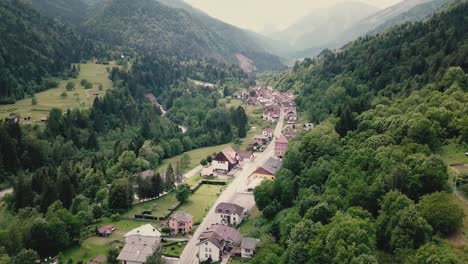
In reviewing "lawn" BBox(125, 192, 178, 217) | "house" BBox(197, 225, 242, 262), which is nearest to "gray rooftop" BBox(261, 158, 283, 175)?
"lawn" BBox(125, 192, 178, 217)

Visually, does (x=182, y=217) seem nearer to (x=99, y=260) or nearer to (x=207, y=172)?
(x=99, y=260)

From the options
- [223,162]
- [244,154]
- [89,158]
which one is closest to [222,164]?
[223,162]

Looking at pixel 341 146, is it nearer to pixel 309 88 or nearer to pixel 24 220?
pixel 24 220

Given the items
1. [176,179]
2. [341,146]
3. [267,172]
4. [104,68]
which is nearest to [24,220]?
[176,179]

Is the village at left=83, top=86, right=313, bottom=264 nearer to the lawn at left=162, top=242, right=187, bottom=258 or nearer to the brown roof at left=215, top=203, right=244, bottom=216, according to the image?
the brown roof at left=215, top=203, right=244, bottom=216

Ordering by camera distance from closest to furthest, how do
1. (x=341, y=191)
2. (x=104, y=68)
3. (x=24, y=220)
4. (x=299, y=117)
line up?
(x=341, y=191)
(x=24, y=220)
(x=299, y=117)
(x=104, y=68)

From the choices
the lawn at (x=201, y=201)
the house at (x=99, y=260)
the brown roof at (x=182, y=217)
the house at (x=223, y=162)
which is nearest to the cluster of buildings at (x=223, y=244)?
the brown roof at (x=182, y=217)
